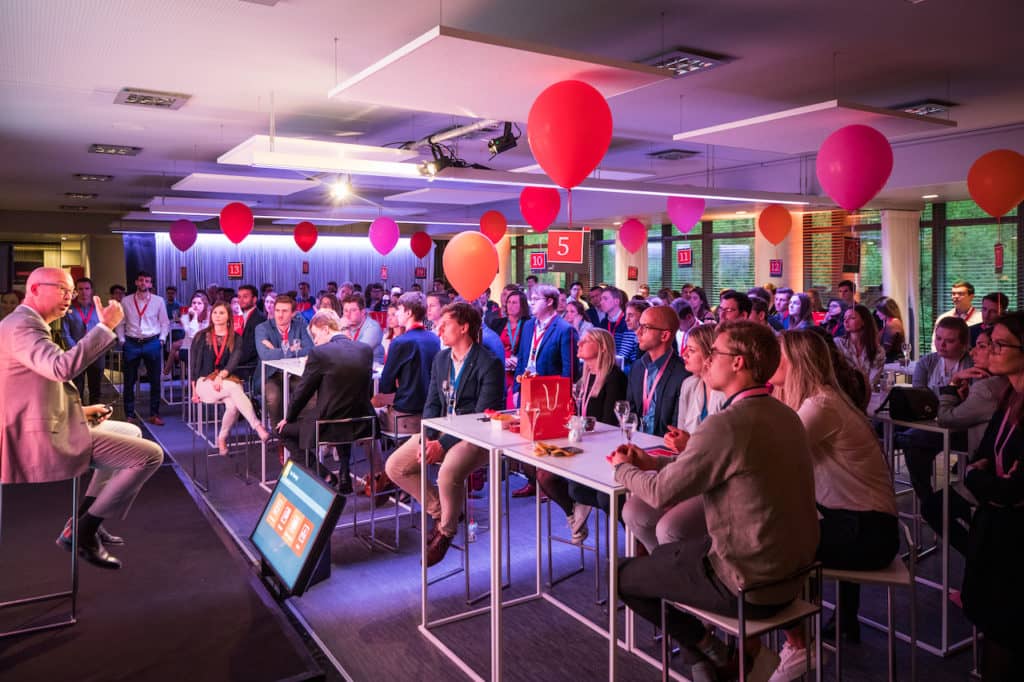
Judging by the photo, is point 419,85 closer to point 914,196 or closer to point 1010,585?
point 1010,585

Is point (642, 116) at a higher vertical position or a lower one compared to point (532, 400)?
higher

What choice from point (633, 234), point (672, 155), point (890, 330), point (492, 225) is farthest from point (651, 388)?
point (633, 234)

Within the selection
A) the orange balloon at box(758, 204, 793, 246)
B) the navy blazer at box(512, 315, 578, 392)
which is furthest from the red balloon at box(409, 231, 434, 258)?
the navy blazer at box(512, 315, 578, 392)

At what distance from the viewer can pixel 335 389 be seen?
16.1 ft

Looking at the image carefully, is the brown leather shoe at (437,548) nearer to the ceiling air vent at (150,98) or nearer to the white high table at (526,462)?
the white high table at (526,462)

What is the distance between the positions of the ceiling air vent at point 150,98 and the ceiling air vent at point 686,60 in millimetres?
3906

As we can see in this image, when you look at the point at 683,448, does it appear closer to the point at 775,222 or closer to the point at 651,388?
the point at 651,388

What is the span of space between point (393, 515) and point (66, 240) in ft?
58.3

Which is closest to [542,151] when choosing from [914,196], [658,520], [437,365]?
[437,365]

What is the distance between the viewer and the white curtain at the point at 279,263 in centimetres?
1745

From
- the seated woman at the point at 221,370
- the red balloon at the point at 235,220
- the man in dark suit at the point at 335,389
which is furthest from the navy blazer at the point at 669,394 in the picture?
the red balloon at the point at 235,220

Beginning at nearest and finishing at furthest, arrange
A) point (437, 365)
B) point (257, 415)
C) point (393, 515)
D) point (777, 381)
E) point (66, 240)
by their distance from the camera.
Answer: point (777, 381)
point (437, 365)
point (393, 515)
point (257, 415)
point (66, 240)

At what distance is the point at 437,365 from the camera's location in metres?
4.45

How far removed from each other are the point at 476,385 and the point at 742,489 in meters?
2.27
